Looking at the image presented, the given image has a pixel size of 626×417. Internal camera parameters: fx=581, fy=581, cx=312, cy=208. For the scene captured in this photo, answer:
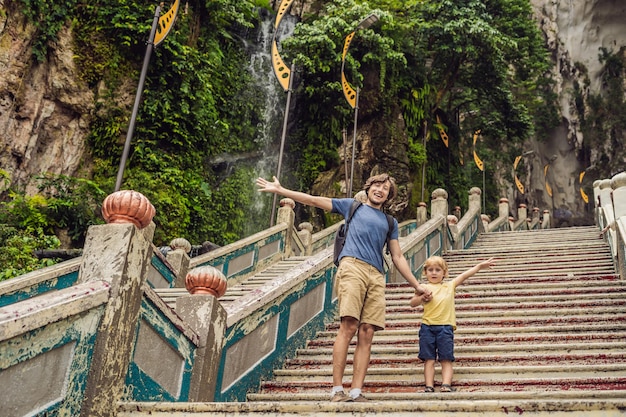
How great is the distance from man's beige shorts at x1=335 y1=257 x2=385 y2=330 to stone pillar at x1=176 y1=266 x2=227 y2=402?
0.78 metres

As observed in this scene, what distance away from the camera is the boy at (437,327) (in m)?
4.18

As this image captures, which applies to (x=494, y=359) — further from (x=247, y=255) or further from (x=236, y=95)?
(x=236, y=95)

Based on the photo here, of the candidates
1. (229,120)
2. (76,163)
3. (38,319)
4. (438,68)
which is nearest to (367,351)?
(38,319)

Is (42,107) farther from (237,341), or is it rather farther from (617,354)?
(617,354)

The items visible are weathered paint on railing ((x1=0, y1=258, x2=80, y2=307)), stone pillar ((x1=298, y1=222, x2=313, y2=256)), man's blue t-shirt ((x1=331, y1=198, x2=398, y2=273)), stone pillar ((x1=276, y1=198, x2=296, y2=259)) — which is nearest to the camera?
man's blue t-shirt ((x1=331, y1=198, x2=398, y2=273))

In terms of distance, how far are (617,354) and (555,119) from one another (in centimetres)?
3215

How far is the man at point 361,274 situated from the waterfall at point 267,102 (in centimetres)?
1418

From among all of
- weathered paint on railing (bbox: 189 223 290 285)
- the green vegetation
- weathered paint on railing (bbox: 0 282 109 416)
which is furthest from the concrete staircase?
the green vegetation

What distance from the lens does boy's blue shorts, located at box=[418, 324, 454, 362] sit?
13.8 ft

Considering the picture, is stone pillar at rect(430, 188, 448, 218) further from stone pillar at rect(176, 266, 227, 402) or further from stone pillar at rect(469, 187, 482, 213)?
stone pillar at rect(176, 266, 227, 402)

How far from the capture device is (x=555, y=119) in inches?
1331

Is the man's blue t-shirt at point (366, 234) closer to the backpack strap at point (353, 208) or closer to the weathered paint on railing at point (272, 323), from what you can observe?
the backpack strap at point (353, 208)

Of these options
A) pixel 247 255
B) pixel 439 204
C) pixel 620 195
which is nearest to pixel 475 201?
pixel 439 204

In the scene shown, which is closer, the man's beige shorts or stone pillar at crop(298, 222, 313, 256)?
the man's beige shorts
